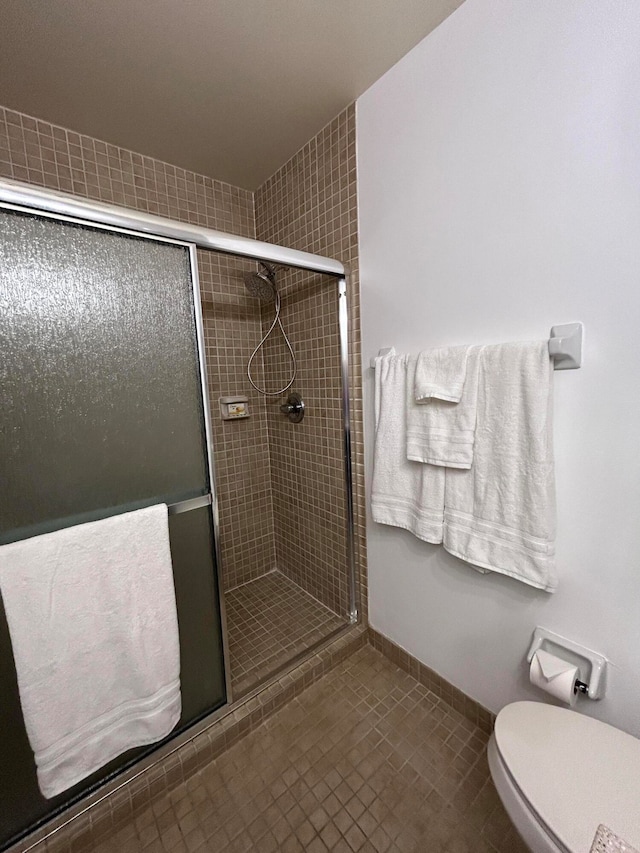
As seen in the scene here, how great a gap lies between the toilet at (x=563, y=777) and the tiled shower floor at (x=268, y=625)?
36.2 inches

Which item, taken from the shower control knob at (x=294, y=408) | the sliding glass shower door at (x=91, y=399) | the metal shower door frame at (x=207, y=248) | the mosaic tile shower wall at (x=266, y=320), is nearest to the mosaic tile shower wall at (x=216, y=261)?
the mosaic tile shower wall at (x=266, y=320)

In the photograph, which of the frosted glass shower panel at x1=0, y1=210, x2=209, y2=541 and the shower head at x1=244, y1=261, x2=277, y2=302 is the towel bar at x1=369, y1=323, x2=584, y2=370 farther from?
the shower head at x1=244, y1=261, x2=277, y2=302

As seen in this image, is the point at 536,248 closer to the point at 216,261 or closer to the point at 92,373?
the point at 92,373

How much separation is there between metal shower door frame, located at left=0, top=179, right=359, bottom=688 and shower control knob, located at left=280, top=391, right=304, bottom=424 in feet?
1.10

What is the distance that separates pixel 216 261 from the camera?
186 cm

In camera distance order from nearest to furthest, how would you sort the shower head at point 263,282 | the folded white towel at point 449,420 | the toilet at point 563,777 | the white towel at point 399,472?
the toilet at point 563,777 < the folded white towel at point 449,420 < the white towel at point 399,472 < the shower head at point 263,282

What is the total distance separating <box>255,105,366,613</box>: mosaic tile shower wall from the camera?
1.44m

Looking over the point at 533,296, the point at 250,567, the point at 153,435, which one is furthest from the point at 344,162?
the point at 250,567

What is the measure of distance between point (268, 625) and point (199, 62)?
225 cm

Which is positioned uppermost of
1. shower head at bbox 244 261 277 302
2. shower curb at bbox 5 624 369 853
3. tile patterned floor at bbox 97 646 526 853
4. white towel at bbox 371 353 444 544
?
shower head at bbox 244 261 277 302

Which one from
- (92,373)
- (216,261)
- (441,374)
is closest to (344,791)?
(441,374)

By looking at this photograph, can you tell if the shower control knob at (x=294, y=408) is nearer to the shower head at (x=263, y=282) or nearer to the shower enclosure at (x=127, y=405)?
the shower enclosure at (x=127, y=405)

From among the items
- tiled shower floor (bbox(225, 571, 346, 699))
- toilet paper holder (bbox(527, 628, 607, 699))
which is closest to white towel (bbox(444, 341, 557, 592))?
toilet paper holder (bbox(527, 628, 607, 699))

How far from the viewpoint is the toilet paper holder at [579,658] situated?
2.84ft
